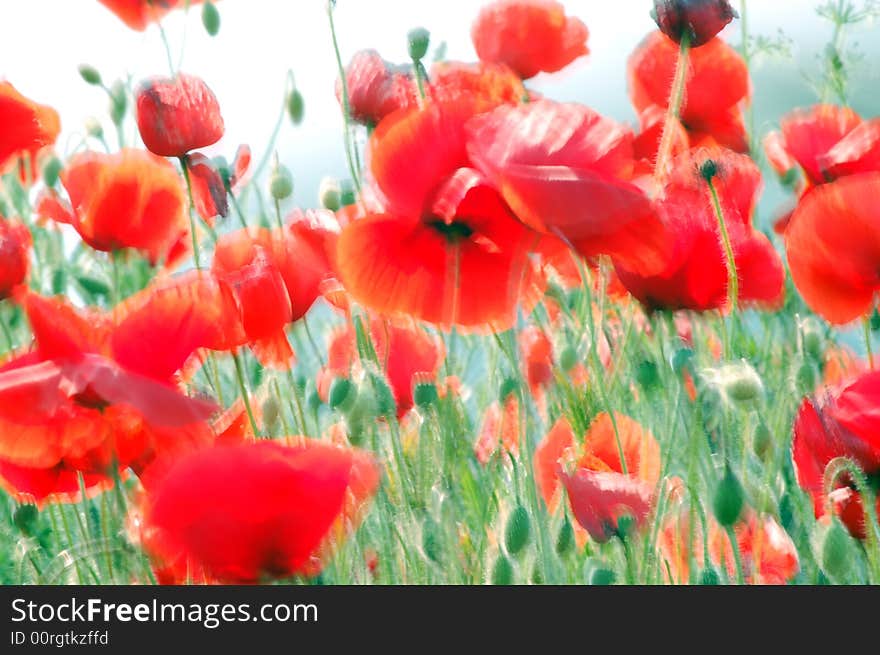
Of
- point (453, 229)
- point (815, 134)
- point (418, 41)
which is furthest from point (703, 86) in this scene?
point (453, 229)

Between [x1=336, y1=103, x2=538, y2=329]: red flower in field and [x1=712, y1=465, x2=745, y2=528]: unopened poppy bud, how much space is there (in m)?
0.13

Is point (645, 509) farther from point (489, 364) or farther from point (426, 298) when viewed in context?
point (489, 364)

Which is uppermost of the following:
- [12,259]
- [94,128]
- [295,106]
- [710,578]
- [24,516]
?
[94,128]

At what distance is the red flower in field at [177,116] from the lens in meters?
0.73

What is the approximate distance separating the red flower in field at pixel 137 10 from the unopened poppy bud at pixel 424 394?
399 millimetres

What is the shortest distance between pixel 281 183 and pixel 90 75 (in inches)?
14.7

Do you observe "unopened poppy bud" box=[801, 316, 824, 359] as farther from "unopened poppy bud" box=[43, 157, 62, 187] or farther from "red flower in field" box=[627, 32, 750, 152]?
"unopened poppy bud" box=[43, 157, 62, 187]

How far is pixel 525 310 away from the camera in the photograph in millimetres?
626

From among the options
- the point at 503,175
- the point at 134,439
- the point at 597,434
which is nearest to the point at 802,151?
the point at 597,434

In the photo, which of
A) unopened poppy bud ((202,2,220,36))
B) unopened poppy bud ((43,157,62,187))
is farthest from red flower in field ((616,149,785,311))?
unopened poppy bud ((43,157,62,187))

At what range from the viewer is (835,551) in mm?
547

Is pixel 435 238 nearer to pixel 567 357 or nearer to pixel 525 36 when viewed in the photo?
pixel 567 357

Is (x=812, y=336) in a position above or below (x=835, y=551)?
above

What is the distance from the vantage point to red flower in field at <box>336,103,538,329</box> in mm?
539
